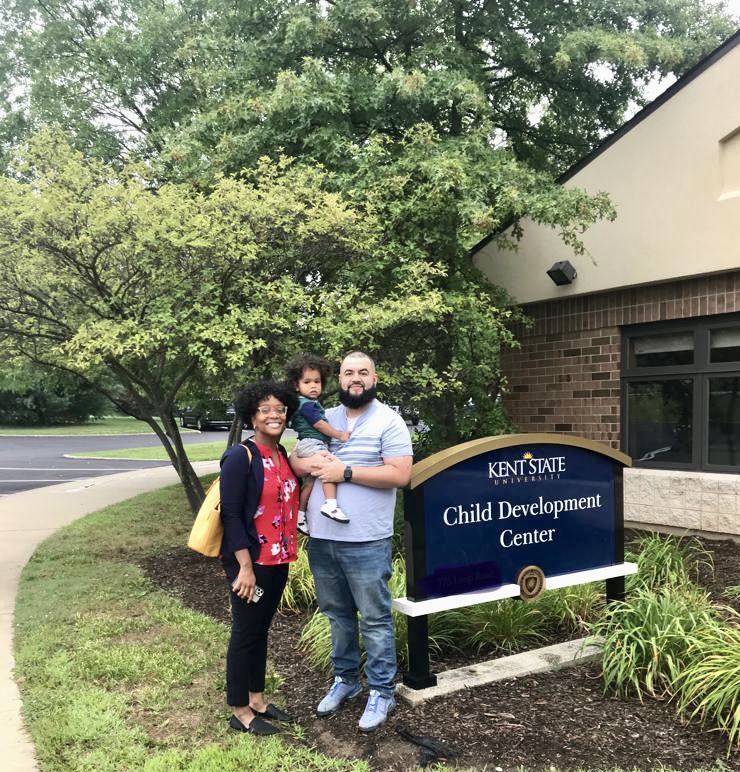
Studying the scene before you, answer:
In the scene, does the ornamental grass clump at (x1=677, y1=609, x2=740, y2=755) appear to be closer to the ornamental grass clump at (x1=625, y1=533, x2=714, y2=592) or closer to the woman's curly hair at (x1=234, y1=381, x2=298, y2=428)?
the ornamental grass clump at (x1=625, y1=533, x2=714, y2=592)

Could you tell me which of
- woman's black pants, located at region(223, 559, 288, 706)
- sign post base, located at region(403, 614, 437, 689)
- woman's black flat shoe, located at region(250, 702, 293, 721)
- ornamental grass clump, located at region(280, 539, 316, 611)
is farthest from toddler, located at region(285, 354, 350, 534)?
ornamental grass clump, located at region(280, 539, 316, 611)

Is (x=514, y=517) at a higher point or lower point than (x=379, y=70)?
lower

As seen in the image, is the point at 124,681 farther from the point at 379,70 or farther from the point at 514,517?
the point at 379,70

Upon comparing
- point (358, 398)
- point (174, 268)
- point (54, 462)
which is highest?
point (174, 268)

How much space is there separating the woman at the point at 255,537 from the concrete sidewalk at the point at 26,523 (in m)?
0.98

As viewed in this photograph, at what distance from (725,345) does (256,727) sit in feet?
19.0

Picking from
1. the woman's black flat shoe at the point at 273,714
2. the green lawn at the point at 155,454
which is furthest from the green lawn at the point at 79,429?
the woman's black flat shoe at the point at 273,714

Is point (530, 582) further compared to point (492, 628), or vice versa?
point (492, 628)

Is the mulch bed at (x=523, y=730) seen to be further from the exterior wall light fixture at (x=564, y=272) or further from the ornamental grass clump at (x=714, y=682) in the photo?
the exterior wall light fixture at (x=564, y=272)

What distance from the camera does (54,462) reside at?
19484 mm

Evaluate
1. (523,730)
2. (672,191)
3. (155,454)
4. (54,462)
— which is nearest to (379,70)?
(672,191)

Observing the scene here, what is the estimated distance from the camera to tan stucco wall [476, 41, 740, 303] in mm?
6785

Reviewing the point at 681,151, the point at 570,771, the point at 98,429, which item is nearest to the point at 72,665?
the point at 570,771

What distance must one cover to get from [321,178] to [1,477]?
1232 cm
